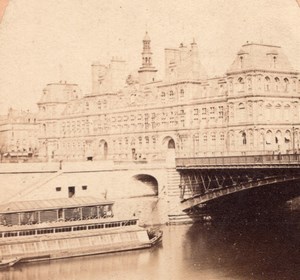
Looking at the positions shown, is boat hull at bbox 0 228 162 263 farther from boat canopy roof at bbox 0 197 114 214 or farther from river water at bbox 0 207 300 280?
boat canopy roof at bbox 0 197 114 214

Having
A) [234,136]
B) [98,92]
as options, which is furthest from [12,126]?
[234,136]

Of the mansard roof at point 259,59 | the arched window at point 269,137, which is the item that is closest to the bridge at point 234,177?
the arched window at point 269,137

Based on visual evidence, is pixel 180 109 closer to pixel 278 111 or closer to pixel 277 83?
pixel 278 111

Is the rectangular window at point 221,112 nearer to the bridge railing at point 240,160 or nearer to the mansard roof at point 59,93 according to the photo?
the bridge railing at point 240,160

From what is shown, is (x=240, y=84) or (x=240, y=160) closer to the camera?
(x=240, y=160)

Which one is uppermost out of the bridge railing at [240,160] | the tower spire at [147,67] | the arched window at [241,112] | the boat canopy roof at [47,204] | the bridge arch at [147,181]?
the tower spire at [147,67]

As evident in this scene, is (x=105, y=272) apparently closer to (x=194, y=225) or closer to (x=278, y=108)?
(x=194, y=225)

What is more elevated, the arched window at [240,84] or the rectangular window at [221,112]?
the arched window at [240,84]

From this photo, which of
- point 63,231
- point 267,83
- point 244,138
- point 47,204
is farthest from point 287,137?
point 63,231
